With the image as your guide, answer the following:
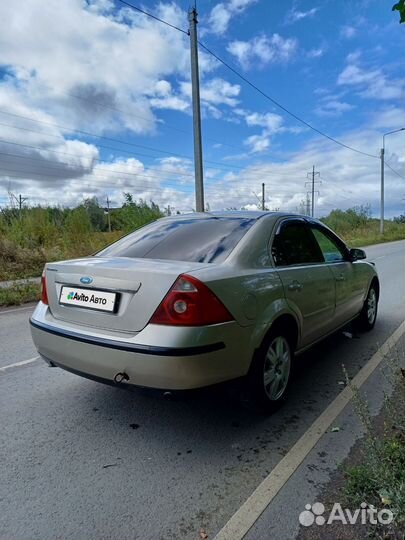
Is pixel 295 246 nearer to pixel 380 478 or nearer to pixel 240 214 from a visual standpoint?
pixel 240 214

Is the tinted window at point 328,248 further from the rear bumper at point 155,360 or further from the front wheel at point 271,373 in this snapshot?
the rear bumper at point 155,360

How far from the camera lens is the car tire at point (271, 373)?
2770 mm

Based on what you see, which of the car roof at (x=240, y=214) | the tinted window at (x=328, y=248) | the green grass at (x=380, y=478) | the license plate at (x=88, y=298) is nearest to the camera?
the green grass at (x=380, y=478)

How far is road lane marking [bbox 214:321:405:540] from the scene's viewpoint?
6.31 ft

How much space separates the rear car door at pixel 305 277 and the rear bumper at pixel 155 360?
85 centimetres

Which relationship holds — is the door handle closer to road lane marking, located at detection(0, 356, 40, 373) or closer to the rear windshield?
the rear windshield

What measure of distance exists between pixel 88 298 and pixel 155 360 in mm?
717

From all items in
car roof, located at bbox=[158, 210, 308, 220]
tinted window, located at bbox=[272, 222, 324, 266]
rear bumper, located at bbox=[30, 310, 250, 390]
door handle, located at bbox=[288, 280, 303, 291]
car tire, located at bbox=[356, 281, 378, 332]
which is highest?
car roof, located at bbox=[158, 210, 308, 220]

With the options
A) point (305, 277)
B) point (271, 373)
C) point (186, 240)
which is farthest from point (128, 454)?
point (305, 277)

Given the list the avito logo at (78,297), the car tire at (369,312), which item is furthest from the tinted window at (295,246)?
the car tire at (369,312)

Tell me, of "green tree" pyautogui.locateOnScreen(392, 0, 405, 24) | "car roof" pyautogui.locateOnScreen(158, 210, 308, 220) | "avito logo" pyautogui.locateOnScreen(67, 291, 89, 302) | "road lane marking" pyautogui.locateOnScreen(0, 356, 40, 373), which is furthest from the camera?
"road lane marking" pyautogui.locateOnScreen(0, 356, 40, 373)

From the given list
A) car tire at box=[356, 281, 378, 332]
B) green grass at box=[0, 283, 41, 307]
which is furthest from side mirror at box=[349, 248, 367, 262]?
green grass at box=[0, 283, 41, 307]

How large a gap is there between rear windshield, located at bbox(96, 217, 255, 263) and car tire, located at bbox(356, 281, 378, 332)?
281 cm

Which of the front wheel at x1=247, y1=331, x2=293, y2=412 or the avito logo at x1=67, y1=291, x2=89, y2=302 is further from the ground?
the avito logo at x1=67, y1=291, x2=89, y2=302
